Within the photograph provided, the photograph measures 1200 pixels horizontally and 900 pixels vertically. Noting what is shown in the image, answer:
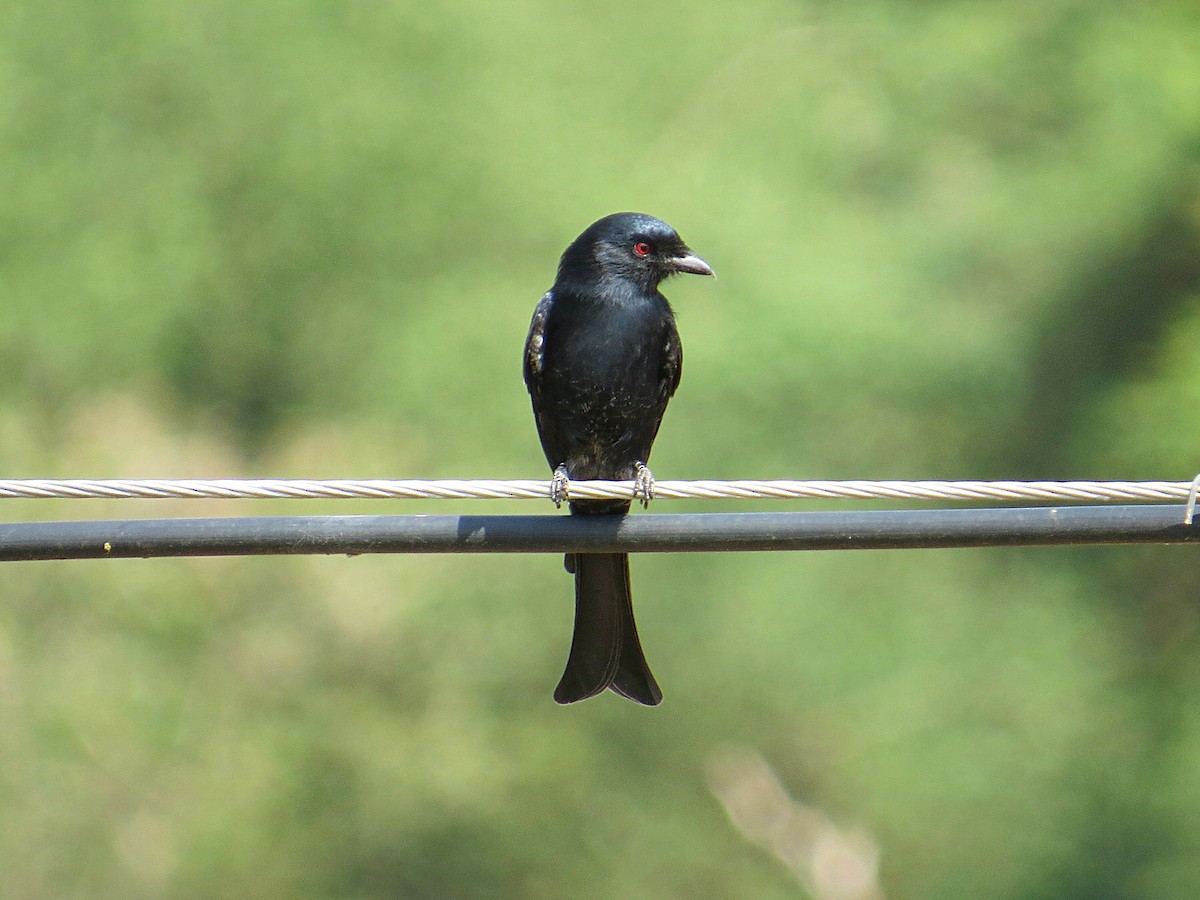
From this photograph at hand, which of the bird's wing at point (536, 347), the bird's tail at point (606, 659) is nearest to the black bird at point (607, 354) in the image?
the bird's wing at point (536, 347)

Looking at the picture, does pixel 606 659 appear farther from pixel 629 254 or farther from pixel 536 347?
pixel 629 254

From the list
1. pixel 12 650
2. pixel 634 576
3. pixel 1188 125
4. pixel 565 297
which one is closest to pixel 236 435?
pixel 12 650

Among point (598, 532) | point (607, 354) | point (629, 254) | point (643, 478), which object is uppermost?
point (629, 254)

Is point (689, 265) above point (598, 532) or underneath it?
above

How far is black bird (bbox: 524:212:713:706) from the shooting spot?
144 inches

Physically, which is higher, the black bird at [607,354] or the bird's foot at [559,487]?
the black bird at [607,354]

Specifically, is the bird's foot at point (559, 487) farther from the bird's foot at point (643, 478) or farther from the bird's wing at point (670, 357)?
the bird's wing at point (670, 357)

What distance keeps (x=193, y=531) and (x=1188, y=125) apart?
7.18 metres

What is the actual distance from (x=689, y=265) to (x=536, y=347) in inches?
22.1

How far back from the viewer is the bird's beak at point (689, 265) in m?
3.91

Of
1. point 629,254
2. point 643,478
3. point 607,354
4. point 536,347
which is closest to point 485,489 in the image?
point 643,478

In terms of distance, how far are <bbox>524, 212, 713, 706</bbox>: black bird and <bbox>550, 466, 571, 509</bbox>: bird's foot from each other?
0.01 metres

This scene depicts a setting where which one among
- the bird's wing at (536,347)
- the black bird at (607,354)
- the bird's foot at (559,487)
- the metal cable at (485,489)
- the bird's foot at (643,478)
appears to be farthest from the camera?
the bird's wing at (536,347)

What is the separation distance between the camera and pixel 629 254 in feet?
12.6
